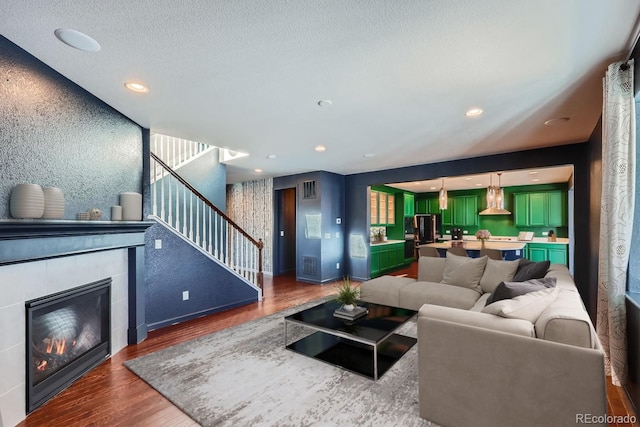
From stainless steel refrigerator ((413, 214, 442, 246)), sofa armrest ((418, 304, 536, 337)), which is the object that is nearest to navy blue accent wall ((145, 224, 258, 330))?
sofa armrest ((418, 304, 536, 337))

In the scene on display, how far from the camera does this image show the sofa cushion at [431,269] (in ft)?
14.4

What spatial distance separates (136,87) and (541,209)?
9.50 m

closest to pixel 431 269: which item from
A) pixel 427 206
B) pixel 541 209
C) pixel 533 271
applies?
pixel 533 271

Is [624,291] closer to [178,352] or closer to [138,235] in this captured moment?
[178,352]

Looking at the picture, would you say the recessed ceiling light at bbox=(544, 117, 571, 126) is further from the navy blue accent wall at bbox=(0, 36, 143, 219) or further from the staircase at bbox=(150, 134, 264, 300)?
the navy blue accent wall at bbox=(0, 36, 143, 219)

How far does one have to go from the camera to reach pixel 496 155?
4996 mm

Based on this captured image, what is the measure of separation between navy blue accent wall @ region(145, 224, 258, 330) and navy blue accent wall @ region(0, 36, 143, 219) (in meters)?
0.98

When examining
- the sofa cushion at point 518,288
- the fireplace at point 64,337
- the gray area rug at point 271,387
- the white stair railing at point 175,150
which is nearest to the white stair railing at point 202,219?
the white stair railing at point 175,150

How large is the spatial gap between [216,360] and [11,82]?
2.73m

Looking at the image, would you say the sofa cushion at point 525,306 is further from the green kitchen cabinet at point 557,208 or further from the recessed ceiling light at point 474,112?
the green kitchen cabinet at point 557,208

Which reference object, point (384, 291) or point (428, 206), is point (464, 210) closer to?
point (428, 206)

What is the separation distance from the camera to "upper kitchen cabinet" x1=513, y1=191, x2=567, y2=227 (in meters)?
7.76

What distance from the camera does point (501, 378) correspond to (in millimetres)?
1700

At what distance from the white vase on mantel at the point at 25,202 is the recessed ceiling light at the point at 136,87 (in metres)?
1.06
